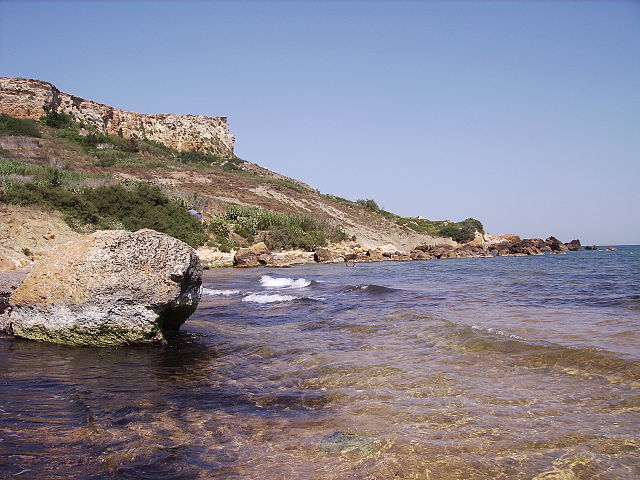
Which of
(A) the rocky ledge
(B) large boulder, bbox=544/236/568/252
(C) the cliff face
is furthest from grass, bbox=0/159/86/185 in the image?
(B) large boulder, bbox=544/236/568/252

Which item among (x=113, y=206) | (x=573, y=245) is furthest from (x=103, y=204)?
(x=573, y=245)

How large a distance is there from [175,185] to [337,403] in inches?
1685

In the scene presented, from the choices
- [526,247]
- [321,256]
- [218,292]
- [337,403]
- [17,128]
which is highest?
[17,128]

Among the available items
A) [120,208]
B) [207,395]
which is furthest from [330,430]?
[120,208]

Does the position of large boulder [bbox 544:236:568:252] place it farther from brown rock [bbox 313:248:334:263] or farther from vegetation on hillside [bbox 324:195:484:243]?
brown rock [bbox 313:248:334:263]

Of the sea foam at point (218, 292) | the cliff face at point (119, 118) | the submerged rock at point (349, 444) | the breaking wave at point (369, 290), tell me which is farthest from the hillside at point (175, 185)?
the submerged rock at point (349, 444)

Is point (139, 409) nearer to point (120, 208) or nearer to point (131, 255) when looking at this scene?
point (131, 255)

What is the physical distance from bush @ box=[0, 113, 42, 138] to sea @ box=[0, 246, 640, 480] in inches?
1958

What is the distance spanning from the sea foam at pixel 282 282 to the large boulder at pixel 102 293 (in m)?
10.2

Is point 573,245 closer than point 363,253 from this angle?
No

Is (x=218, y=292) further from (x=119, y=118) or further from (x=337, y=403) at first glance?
(x=119, y=118)

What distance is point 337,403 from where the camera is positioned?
4.77 metres

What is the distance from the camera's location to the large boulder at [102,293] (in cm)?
690

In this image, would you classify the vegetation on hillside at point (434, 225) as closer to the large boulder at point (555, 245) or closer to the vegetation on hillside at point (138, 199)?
the vegetation on hillside at point (138, 199)
